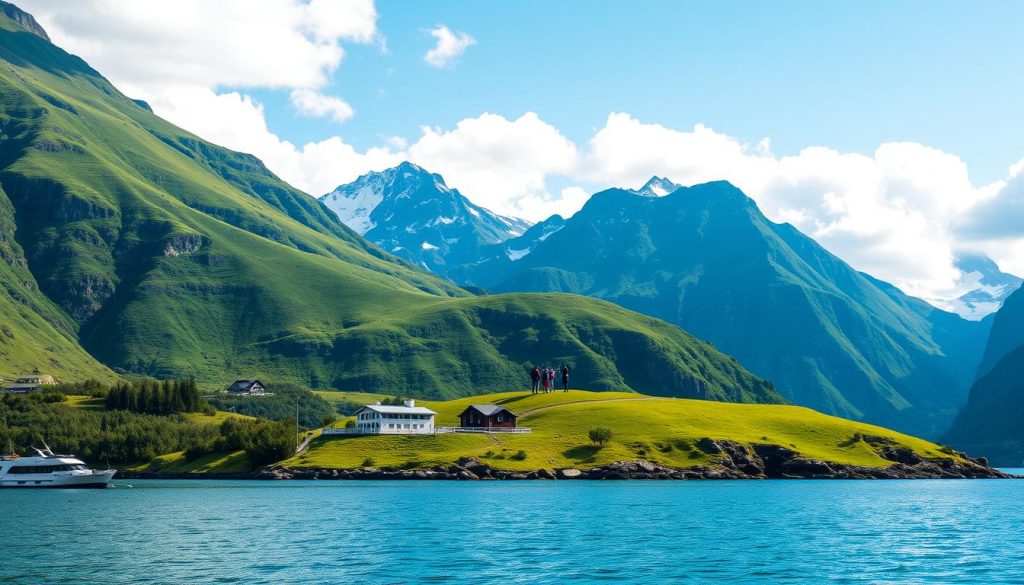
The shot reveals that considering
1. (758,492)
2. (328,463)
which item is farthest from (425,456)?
(758,492)

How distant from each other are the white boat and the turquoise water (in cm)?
2328

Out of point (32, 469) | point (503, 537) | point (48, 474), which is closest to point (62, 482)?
point (48, 474)

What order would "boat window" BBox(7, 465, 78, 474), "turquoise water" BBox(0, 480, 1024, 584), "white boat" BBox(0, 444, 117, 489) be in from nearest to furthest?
"turquoise water" BBox(0, 480, 1024, 584) < "white boat" BBox(0, 444, 117, 489) < "boat window" BBox(7, 465, 78, 474)

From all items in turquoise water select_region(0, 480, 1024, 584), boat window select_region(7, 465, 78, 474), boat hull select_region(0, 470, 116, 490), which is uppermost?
boat window select_region(7, 465, 78, 474)

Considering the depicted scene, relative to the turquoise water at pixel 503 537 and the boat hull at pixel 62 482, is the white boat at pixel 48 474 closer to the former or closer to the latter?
the boat hull at pixel 62 482

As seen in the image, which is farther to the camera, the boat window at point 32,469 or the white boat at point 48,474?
the boat window at point 32,469

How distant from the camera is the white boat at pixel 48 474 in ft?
572

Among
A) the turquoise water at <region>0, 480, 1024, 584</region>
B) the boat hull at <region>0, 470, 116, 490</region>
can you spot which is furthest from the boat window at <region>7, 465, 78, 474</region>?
the turquoise water at <region>0, 480, 1024, 584</region>

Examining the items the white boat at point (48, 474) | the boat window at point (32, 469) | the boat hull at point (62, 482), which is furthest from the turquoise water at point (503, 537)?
the boat window at point (32, 469)

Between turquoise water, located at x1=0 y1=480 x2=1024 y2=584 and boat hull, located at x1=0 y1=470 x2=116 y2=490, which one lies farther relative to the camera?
boat hull, located at x1=0 y1=470 x2=116 y2=490

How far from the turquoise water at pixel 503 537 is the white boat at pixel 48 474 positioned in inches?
916

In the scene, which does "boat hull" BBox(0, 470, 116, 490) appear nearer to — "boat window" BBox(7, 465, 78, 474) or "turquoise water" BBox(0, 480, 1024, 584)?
"boat window" BBox(7, 465, 78, 474)

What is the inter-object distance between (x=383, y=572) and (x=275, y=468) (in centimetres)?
13335

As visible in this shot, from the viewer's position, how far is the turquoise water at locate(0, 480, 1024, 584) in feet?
226
